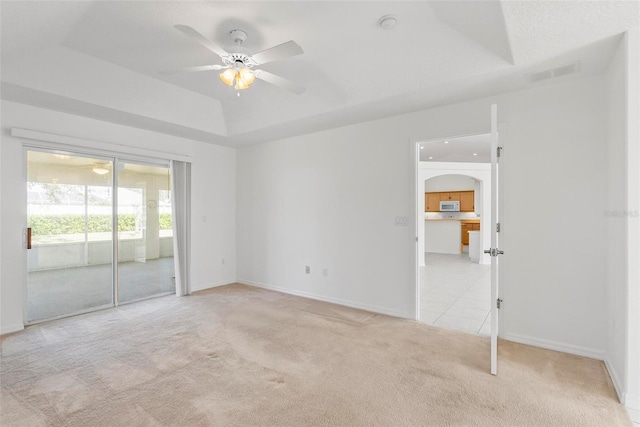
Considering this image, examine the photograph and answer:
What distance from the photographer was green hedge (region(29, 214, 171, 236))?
3.67m

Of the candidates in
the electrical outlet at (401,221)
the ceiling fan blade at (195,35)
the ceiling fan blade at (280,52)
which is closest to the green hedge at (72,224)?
the ceiling fan blade at (195,35)

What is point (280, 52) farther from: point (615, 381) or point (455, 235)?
point (455, 235)

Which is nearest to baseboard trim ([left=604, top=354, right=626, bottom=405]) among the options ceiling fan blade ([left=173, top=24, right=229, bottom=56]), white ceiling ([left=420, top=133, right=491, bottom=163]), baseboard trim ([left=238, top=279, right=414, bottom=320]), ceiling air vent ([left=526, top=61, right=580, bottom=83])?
baseboard trim ([left=238, top=279, right=414, bottom=320])

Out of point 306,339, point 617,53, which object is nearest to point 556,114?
point 617,53

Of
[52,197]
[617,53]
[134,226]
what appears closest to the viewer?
[617,53]

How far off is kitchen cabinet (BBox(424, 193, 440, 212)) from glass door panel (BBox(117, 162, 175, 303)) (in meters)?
8.71

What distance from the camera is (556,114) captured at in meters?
2.95

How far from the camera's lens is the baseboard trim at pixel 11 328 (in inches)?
132

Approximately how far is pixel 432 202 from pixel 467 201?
1140mm

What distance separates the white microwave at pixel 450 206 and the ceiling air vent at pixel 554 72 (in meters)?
7.86

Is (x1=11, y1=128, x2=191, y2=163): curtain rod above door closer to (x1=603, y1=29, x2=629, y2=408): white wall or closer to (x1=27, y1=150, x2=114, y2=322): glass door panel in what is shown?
(x1=27, y1=150, x2=114, y2=322): glass door panel

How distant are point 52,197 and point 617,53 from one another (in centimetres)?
596

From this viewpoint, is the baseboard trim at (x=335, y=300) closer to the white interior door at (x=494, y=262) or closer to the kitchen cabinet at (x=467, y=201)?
the white interior door at (x=494, y=262)

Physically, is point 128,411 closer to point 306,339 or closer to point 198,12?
point 306,339
